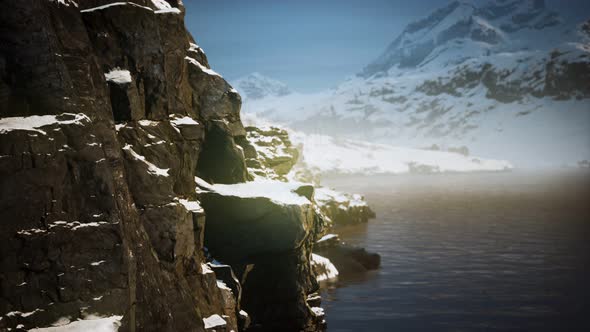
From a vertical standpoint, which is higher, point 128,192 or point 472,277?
point 128,192

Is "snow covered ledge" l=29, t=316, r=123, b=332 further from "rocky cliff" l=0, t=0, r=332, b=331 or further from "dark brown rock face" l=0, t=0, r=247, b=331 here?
"dark brown rock face" l=0, t=0, r=247, b=331

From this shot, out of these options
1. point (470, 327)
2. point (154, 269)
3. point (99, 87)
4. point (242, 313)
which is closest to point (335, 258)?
point (470, 327)

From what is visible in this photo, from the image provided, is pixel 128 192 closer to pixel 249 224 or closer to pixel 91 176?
pixel 91 176

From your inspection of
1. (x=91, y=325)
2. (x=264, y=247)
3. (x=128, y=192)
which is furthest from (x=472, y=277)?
(x=91, y=325)

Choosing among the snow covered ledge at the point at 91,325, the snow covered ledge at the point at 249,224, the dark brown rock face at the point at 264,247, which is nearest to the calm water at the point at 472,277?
the dark brown rock face at the point at 264,247

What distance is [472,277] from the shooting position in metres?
32.3

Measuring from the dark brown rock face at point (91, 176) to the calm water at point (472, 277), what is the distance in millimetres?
12736

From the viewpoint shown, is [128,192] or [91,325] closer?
[91,325]

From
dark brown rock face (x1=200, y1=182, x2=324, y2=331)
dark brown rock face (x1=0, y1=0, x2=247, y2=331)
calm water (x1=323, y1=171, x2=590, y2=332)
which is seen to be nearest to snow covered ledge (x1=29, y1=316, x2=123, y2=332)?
dark brown rock face (x1=0, y1=0, x2=247, y2=331)

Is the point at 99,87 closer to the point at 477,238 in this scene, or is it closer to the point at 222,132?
the point at 222,132

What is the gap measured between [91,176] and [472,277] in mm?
29309

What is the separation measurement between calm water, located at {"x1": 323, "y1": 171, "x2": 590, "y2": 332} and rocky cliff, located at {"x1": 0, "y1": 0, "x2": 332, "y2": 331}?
6371 mm

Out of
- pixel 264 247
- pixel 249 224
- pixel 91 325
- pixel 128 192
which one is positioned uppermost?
pixel 128 192

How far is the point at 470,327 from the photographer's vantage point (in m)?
22.7
